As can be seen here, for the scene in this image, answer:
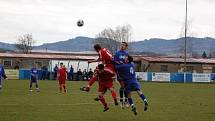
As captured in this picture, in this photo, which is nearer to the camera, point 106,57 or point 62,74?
point 106,57

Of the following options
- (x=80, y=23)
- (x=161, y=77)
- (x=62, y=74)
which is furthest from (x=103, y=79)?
(x=161, y=77)

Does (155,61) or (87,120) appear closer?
(87,120)

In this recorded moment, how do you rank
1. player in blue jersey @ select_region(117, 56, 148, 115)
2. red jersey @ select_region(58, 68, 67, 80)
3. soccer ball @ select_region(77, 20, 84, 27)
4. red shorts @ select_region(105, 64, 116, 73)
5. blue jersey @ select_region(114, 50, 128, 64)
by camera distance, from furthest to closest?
1. soccer ball @ select_region(77, 20, 84, 27)
2. red jersey @ select_region(58, 68, 67, 80)
3. red shorts @ select_region(105, 64, 116, 73)
4. blue jersey @ select_region(114, 50, 128, 64)
5. player in blue jersey @ select_region(117, 56, 148, 115)

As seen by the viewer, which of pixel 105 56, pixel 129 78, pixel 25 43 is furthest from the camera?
pixel 25 43

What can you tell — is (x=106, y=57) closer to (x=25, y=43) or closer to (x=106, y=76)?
(x=106, y=76)

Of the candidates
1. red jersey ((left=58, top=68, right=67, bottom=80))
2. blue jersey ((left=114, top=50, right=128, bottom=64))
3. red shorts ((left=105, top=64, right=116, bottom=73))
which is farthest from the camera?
red jersey ((left=58, top=68, right=67, bottom=80))

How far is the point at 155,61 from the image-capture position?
9525cm

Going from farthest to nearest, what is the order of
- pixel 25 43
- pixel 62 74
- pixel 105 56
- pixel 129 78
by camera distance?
1. pixel 25 43
2. pixel 62 74
3. pixel 105 56
4. pixel 129 78

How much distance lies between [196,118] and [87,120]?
11.8 feet

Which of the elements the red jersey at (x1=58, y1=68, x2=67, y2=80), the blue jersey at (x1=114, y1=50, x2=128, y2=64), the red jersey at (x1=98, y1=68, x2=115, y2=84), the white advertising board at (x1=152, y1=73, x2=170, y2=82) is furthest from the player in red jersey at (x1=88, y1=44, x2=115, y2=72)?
the white advertising board at (x1=152, y1=73, x2=170, y2=82)

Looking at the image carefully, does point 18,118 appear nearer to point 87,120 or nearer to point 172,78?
point 87,120

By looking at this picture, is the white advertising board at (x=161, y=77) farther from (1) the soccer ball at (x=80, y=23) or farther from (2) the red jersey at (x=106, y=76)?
(2) the red jersey at (x=106, y=76)

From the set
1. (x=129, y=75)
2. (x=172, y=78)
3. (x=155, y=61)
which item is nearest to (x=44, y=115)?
(x=129, y=75)

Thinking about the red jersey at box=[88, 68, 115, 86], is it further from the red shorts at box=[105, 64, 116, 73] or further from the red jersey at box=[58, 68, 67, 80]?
the red jersey at box=[58, 68, 67, 80]
